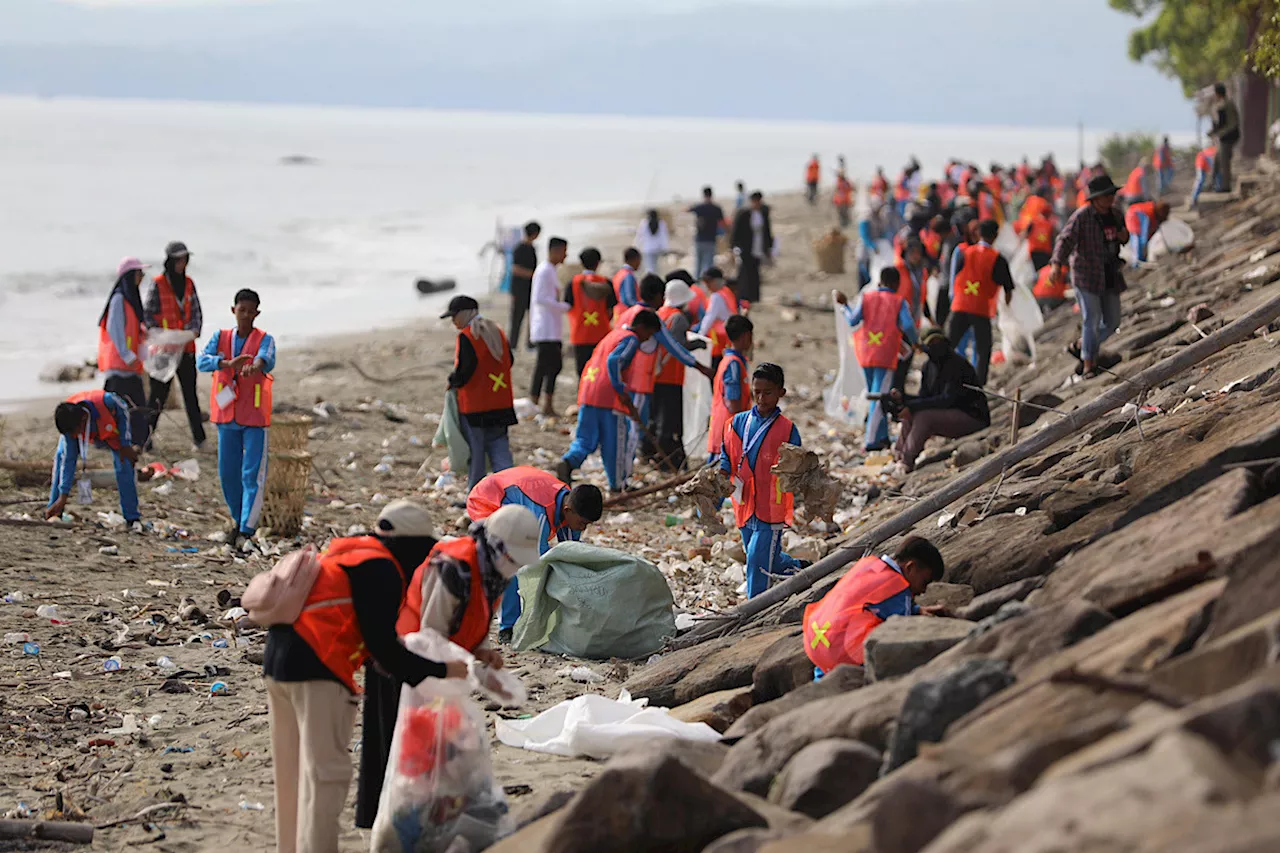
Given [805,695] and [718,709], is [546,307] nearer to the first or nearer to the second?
[718,709]

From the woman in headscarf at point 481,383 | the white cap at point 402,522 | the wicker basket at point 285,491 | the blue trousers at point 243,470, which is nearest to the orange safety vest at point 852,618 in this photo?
the white cap at point 402,522

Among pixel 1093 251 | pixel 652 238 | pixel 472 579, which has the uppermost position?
pixel 652 238

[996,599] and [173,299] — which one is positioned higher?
[173,299]

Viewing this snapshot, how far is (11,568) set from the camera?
8461mm

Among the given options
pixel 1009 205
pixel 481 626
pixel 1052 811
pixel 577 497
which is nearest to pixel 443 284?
pixel 1009 205

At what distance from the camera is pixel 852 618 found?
18.4 ft

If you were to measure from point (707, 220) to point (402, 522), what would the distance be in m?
16.4

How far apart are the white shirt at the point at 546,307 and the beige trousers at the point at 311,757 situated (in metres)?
8.42

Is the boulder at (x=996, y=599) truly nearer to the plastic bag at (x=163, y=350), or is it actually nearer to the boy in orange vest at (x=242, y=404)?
the boy in orange vest at (x=242, y=404)

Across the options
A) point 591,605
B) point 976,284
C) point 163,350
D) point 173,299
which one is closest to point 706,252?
point 976,284

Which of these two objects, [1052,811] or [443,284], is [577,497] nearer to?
[1052,811]

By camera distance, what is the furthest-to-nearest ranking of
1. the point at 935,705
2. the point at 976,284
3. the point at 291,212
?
1. the point at 291,212
2. the point at 976,284
3. the point at 935,705

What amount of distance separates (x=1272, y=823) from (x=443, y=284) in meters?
24.2

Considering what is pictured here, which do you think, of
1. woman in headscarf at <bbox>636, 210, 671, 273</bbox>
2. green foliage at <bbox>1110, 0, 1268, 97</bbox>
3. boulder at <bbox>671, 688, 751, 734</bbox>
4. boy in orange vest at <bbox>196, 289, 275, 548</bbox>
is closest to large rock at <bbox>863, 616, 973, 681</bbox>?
boulder at <bbox>671, 688, 751, 734</bbox>
